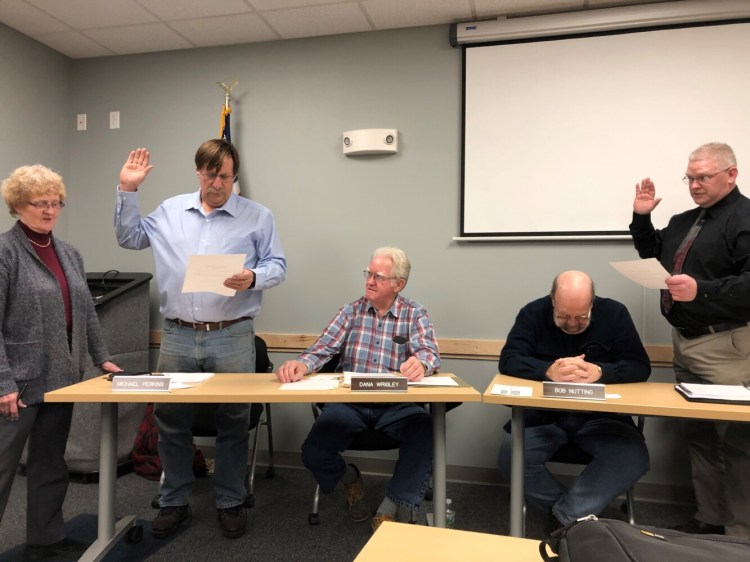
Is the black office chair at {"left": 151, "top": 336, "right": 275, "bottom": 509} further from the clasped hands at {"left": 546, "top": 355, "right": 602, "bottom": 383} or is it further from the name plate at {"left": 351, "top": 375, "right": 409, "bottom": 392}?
the clasped hands at {"left": 546, "top": 355, "right": 602, "bottom": 383}

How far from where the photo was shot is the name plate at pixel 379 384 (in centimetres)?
176

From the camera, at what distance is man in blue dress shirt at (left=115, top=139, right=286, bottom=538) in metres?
2.20

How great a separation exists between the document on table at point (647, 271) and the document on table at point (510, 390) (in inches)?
21.7

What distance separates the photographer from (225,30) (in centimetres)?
308

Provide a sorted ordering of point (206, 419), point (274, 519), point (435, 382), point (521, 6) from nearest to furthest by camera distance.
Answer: point (435, 382) → point (274, 519) → point (206, 419) → point (521, 6)

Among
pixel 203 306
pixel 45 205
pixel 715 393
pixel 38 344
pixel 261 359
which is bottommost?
pixel 261 359

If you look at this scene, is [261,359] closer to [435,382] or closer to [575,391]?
[435,382]

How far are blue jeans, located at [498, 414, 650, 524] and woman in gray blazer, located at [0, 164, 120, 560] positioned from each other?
5.67 feet

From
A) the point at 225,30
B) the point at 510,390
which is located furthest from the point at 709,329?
the point at 225,30

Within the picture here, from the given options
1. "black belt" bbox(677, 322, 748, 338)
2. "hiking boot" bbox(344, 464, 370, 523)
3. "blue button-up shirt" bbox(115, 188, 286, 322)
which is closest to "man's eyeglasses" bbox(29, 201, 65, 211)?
"blue button-up shirt" bbox(115, 188, 286, 322)

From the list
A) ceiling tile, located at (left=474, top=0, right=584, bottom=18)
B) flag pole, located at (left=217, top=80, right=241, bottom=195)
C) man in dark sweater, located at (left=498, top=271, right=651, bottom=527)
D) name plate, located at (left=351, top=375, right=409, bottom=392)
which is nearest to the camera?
name plate, located at (left=351, top=375, right=409, bottom=392)

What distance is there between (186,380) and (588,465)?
156 cm

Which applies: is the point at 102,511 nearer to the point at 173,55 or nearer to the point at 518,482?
the point at 518,482

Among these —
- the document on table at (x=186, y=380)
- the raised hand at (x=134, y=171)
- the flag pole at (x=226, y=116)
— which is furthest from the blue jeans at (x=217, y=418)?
the flag pole at (x=226, y=116)
